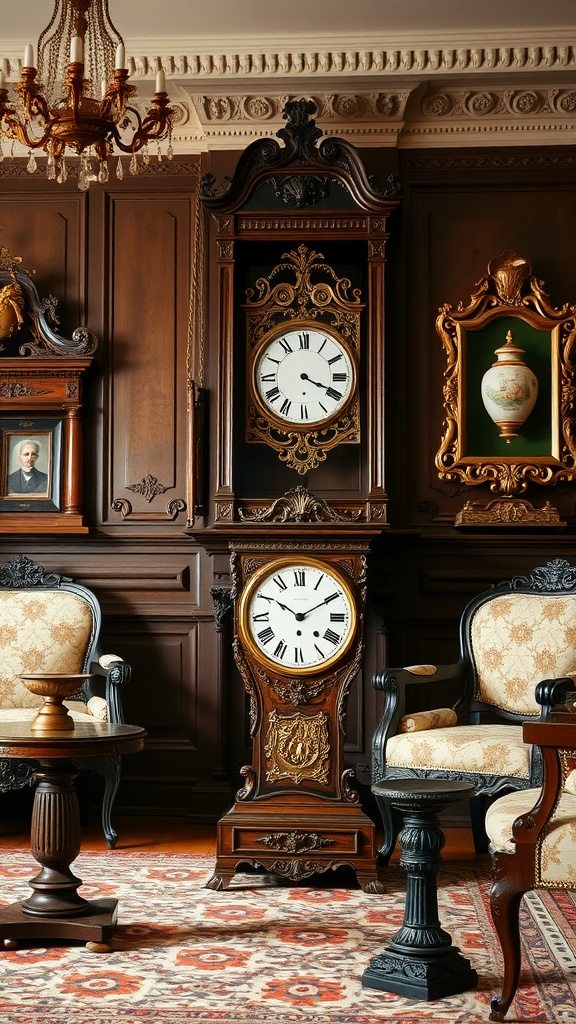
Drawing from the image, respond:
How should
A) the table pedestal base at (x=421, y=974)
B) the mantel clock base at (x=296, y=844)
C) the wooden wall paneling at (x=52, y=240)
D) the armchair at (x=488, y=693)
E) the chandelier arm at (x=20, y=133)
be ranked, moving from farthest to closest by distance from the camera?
the wooden wall paneling at (x=52, y=240)
the armchair at (x=488, y=693)
the mantel clock base at (x=296, y=844)
the chandelier arm at (x=20, y=133)
the table pedestal base at (x=421, y=974)

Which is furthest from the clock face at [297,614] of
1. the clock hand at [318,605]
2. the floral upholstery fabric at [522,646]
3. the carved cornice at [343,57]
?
the carved cornice at [343,57]

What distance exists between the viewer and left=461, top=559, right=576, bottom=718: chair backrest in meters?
4.85

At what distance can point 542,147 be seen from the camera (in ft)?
18.1

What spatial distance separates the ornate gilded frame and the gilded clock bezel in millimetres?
482

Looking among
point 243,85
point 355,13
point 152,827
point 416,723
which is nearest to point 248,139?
point 243,85

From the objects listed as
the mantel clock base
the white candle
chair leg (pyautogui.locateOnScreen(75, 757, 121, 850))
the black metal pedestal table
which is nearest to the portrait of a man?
chair leg (pyautogui.locateOnScreen(75, 757, 121, 850))

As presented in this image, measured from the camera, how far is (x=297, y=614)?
4.34 metres

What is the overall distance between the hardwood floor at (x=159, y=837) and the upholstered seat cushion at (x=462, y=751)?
22.0 inches

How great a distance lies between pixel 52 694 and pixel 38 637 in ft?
5.92

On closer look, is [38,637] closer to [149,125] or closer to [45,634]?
[45,634]

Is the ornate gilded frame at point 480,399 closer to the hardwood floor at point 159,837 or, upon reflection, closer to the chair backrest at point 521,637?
the chair backrest at point 521,637

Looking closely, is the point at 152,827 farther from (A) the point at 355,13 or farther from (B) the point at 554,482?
(A) the point at 355,13

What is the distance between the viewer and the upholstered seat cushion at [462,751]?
424 cm

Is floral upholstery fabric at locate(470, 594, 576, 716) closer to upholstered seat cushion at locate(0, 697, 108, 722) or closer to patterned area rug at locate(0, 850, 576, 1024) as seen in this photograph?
patterned area rug at locate(0, 850, 576, 1024)
